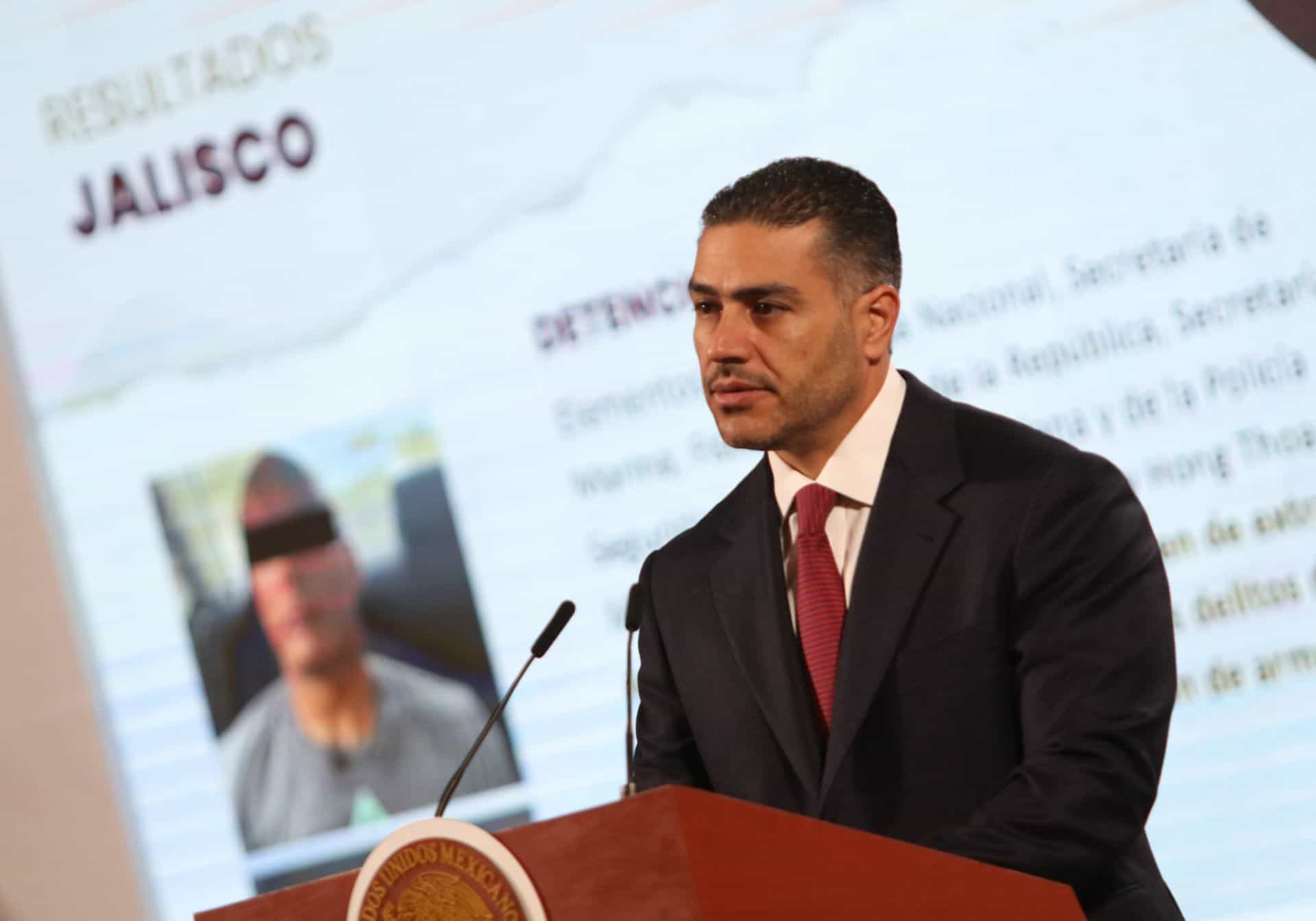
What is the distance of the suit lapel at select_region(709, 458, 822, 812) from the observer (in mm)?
2113

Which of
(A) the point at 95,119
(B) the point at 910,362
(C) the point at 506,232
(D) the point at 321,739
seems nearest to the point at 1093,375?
(B) the point at 910,362

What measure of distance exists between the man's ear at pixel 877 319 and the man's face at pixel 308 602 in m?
2.46

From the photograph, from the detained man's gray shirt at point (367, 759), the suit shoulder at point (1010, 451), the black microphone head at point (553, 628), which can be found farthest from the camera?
the detained man's gray shirt at point (367, 759)

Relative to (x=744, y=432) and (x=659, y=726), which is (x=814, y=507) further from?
(x=659, y=726)

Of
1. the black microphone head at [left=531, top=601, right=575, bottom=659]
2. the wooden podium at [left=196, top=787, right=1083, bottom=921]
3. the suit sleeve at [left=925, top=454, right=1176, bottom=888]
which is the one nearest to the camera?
the wooden podium at [left=196, top=787, right=1083, bottom=921]

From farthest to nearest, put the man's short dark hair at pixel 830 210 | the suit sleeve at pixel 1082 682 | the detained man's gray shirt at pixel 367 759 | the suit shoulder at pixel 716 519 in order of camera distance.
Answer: the detained man's gray shirt at pixel 367 759
the suit shoulder at pixel 716 519
the man's short dark hair at pixel 830 210
the suit sleeve at pixel 1082 682

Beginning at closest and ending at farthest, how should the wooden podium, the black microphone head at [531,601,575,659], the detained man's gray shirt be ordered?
the wooden podium < the black microphone head at [531,601,575,659] < the detained man's gray shirt

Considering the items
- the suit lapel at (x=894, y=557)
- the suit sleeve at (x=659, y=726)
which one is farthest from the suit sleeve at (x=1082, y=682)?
the suit sleeve at (x=659, y=726)

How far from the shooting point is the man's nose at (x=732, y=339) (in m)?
2.19

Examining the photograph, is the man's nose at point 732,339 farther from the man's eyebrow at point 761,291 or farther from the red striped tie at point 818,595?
the red striped tie at point 818,595

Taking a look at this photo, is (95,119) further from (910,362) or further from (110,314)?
(910,362)

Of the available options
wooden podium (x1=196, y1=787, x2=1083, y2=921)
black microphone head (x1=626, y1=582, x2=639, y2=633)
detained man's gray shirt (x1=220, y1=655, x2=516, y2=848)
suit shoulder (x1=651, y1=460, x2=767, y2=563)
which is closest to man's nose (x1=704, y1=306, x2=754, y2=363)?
suit shoulder (x1=651, y1=460, x2=767, y2=563)

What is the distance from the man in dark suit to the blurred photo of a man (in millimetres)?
2103

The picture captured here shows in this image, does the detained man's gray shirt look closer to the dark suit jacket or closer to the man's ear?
the dark suit jacket
